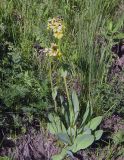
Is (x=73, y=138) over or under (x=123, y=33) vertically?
under

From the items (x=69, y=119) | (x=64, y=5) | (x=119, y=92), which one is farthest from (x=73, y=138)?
(x=64, y=5)

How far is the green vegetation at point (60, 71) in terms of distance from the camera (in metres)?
1.95

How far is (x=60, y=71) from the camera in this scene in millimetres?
1722

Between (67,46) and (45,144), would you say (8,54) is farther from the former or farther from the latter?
(45,144)

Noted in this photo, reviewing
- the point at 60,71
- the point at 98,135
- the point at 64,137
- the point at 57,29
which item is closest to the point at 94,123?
the point at 98,135

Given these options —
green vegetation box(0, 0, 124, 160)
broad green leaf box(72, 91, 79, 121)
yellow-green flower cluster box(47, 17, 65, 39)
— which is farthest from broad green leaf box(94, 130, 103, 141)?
yellow-green flower cluster box(47, 17, 65, 39)

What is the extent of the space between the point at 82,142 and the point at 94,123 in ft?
0.49

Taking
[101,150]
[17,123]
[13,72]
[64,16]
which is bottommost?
[101,150]

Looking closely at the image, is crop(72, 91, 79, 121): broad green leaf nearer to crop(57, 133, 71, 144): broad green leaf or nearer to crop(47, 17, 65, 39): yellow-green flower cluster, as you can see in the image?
crop(57, 133, 71, 144): broad green leaf

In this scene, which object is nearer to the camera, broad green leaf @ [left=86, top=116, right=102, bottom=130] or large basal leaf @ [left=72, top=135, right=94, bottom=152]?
large basal leaf @ [left=72, top=135, right=94, bottom=152]

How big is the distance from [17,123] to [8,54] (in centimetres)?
49

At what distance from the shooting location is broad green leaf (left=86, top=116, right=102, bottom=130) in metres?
1.95

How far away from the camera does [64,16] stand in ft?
8.35

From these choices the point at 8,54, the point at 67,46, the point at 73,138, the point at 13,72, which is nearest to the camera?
the point at 73,138
